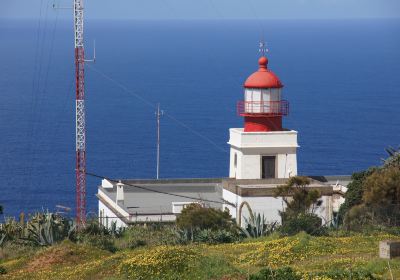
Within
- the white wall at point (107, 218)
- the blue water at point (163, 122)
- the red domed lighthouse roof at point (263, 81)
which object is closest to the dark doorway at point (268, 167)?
the red domed lighthouse roof at point (263, 81)

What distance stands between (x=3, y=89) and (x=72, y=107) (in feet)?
65.3

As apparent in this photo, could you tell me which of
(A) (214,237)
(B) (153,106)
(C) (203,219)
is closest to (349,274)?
(A) (214,237)

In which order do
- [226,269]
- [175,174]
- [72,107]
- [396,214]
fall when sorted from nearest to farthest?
[226,269] → [396,214] → [175,174] → [72,107]

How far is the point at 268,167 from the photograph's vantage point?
3784cm

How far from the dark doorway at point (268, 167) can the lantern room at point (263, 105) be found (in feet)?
3.32

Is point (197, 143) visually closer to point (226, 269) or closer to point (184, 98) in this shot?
point (184, 98)

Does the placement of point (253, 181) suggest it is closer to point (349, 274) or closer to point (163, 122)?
point (349, 274)

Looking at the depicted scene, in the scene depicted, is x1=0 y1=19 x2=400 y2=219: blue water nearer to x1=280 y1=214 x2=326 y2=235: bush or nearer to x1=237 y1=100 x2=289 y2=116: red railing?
x1=237 y1=100 x2=289 y2=116: red railing

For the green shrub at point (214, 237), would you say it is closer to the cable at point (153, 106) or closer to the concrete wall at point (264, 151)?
the concrete wall at point (264, 151)

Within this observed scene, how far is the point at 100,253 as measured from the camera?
77.9 ft

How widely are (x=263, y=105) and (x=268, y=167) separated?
2.00m

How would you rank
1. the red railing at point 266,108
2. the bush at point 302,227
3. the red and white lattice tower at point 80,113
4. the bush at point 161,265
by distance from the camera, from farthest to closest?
the red and white lattice tower at point 80,113
the red railing at point 266,108
the bush at point 302,227
the bush at point 161,265

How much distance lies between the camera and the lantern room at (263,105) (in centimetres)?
3809

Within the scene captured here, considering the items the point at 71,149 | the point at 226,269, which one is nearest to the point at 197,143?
the point at 71,149
